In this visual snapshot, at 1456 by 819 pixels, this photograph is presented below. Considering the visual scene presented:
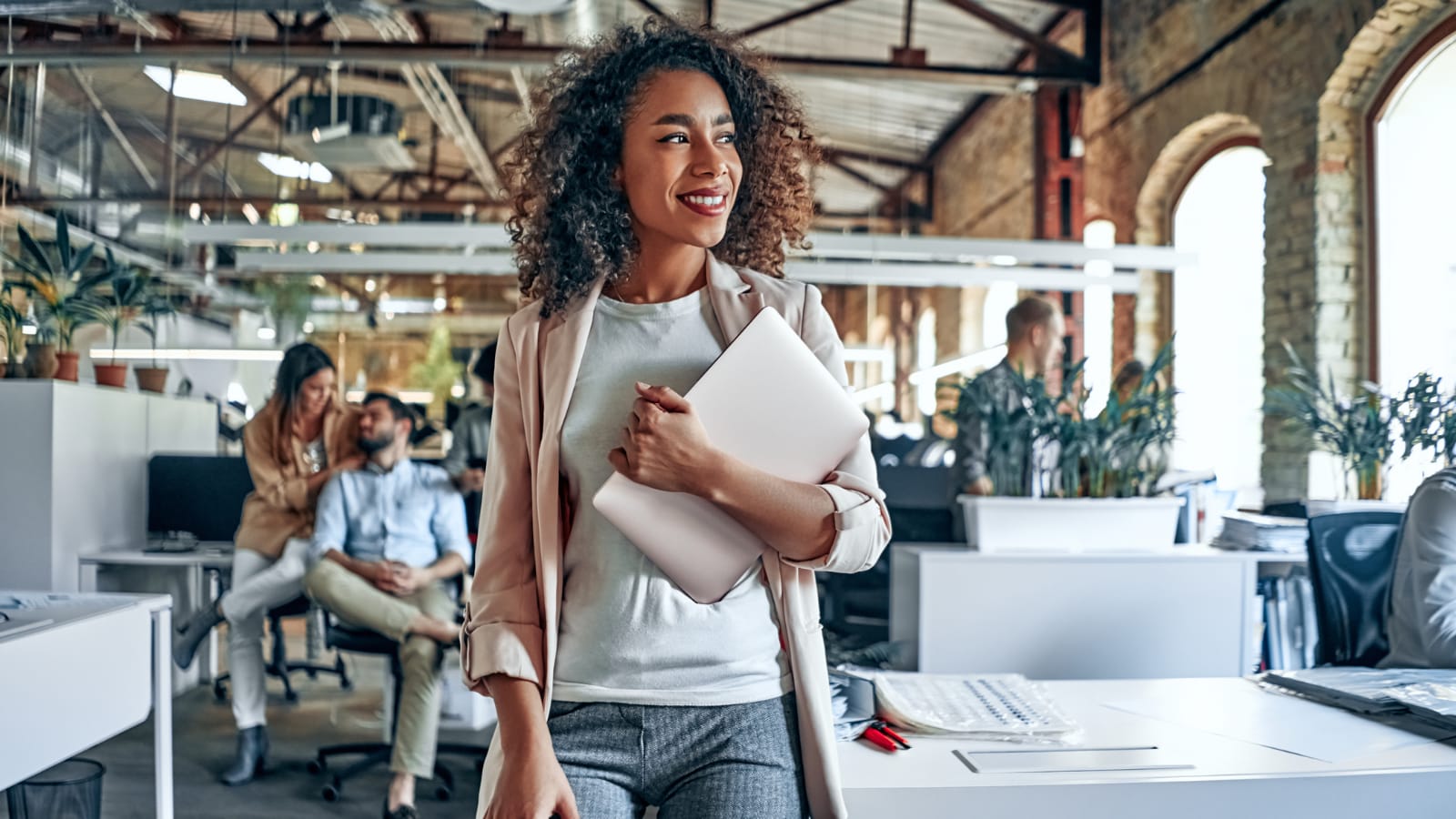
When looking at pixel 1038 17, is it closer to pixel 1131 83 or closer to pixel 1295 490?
pixel 1131 83

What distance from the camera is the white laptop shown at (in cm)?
108

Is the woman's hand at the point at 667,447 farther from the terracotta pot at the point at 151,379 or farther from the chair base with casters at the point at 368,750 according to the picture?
the terracotta pot at the point at 151,379

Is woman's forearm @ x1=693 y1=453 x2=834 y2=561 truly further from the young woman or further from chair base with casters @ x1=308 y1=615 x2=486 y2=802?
chair base with casters @ x1=308 y1=615 x2=486 y2=802

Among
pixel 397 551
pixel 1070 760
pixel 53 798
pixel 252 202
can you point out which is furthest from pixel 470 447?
pixel 252 202

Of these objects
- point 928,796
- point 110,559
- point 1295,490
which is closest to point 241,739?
point 110,559

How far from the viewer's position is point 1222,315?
24.7 feet

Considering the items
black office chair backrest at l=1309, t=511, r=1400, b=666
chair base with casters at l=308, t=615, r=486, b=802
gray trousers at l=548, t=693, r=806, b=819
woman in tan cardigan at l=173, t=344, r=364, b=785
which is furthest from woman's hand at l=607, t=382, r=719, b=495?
woman in tan cardigan at l=173, t=344, r=364, b=785

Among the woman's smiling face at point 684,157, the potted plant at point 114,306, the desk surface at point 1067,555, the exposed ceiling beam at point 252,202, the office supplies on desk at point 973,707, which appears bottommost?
the office supplies on desk at point 973,707

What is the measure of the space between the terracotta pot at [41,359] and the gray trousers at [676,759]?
13.2 ft

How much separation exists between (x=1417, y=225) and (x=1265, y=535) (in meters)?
2.64

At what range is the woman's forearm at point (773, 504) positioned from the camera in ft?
3.49

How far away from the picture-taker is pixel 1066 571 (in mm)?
3096

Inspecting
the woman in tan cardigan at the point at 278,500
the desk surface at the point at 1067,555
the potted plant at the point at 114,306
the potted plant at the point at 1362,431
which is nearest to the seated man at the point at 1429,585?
the desk surface at the point at 1067,555

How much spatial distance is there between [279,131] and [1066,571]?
299 inches
